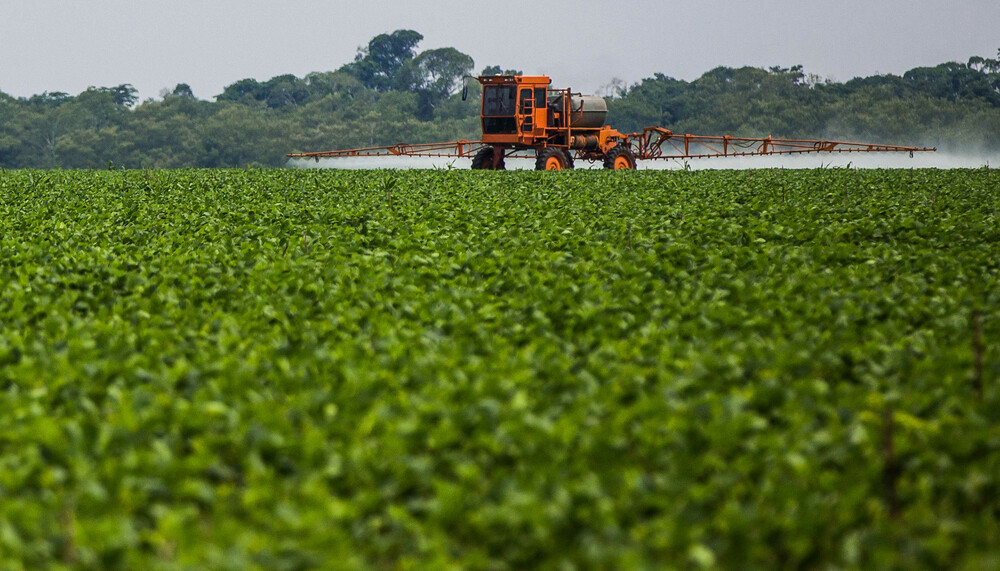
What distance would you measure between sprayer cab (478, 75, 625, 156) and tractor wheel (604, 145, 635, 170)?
1.26 meters

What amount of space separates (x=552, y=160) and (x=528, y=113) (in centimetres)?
185

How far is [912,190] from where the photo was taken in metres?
16.9

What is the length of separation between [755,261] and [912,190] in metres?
9.75

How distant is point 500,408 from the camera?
4273mm

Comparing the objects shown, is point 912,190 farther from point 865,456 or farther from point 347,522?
point 347,522

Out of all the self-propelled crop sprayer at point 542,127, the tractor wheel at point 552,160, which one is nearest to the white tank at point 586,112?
the self-propelled crop sprayer at point 542,127

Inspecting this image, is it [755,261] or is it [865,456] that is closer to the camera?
[865,456]

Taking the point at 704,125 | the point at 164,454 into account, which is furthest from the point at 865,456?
the point at 704,125

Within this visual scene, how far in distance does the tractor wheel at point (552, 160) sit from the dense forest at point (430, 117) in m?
46.9

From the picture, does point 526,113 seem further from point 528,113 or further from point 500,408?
point 500,408

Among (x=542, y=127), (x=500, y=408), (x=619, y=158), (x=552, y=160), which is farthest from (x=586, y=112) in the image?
(x=500, y=408)

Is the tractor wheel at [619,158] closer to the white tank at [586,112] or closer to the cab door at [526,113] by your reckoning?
the white tank at [586,112]

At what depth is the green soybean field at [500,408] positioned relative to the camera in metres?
3.32

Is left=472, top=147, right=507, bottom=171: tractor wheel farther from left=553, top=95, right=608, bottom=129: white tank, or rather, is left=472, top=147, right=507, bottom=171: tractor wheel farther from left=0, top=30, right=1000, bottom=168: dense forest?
left=0, top=30, right=1000, bottom=168: dense forest
